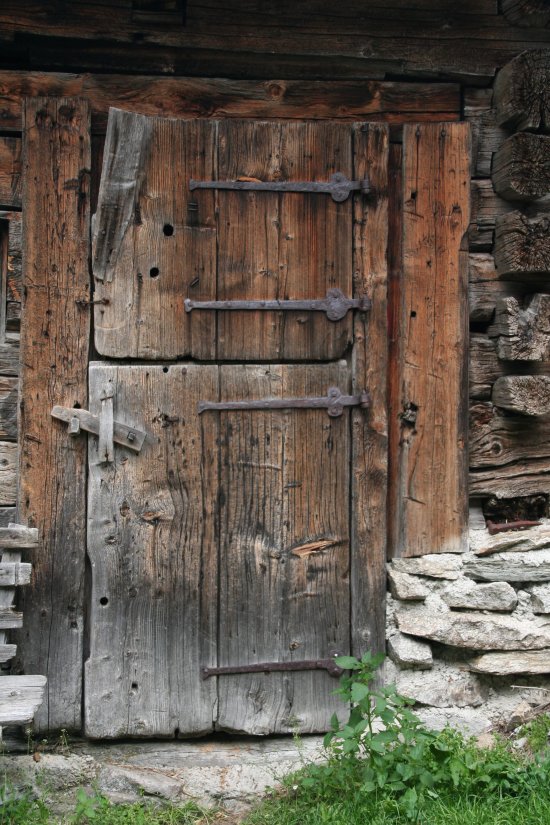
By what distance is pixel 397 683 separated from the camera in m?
3.35

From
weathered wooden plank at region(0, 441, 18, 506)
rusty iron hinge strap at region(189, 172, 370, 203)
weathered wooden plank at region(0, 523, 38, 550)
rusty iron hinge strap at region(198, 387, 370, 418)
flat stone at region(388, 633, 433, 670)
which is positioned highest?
rusty iron hinge strap at region(189, 172, 370, 203)

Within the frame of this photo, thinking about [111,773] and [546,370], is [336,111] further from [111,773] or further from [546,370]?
[111,773]

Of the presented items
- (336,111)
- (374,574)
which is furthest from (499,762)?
(336,111)

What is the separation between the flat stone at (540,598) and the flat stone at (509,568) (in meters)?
0.03

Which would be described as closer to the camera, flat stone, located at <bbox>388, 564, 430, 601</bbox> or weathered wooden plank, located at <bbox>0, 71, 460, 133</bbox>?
weathered wooden plank, located at <bbox>0, 71, 460, 133</bbox>

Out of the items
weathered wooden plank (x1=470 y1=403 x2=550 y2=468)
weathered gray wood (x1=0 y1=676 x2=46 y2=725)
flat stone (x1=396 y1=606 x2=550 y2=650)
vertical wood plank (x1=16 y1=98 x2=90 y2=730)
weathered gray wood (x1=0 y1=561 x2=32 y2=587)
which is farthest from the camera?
weathered wooden plank (x1=470 y1=403 x2=550 y2=468)

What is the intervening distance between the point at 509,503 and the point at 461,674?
2.40 ft

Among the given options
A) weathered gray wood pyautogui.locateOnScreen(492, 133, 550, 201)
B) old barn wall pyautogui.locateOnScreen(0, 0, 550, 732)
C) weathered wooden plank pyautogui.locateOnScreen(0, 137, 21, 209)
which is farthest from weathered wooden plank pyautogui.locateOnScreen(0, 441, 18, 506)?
weathered gray wood pyautogui.locateOnScreen(492, 133, 550, 201)

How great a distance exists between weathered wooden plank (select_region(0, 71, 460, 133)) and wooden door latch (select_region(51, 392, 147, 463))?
1.08 m

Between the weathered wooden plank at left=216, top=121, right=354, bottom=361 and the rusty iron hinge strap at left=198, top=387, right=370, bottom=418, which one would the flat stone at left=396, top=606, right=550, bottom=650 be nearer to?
the rusty iron hinge strap at left=198, top=387, right=370, bottom=418

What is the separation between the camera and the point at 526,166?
3.29 meters

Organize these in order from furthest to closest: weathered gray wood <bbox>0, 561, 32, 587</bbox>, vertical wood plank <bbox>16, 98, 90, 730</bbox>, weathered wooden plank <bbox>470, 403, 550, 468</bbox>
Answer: weathered wooden plank <bbox>470, 403, 550, 468</bbox>
vertical wood plank <bbox>16, 98, 90, 730</bbox>
weathered gray wood <bbox>0, 561, 32, 587</bbox>

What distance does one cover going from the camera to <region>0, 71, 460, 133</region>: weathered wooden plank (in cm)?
320

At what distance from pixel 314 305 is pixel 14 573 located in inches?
60.4
